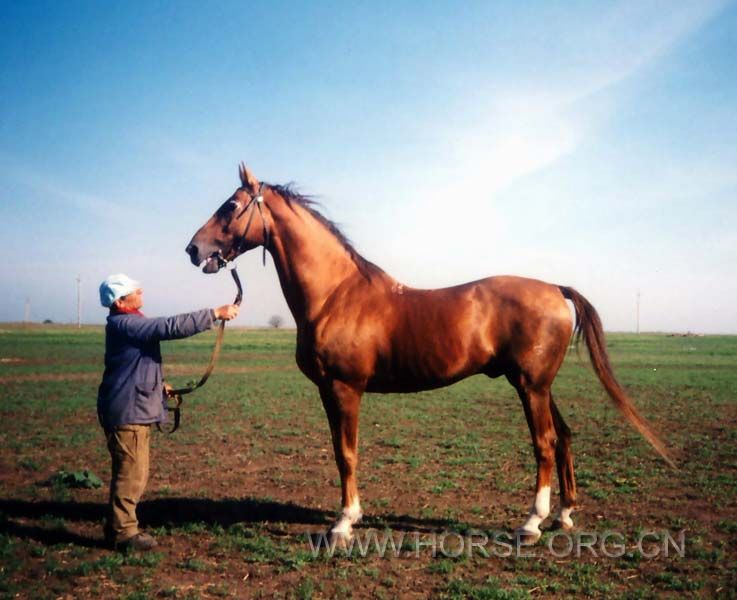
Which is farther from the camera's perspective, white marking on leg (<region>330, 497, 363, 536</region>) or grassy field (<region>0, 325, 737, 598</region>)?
white marking on leg (<region>330, 497, 363, 536</region>)

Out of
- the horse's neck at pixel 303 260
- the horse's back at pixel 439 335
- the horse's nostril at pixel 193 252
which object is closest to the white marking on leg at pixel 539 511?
the horse's back at pixel 439 335

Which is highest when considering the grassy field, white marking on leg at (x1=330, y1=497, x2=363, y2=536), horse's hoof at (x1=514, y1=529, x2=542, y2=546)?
white marking on leg at (x1=330, y1=497, x2=363, y2=536)

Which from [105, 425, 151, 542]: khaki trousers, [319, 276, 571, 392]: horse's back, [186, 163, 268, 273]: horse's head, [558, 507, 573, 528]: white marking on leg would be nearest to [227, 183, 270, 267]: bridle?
[186, 163, 268, 273]: horse's head

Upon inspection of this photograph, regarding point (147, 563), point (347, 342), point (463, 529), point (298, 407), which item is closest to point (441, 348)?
point (347, 342)

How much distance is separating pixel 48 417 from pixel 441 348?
37.6ft

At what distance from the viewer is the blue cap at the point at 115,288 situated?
467cm

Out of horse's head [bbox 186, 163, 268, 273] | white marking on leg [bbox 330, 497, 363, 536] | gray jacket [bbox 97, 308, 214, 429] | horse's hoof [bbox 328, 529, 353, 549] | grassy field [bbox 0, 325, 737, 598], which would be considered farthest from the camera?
horse's head [bbox 186, 163, 268, 273]

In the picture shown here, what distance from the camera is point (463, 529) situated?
5188mm

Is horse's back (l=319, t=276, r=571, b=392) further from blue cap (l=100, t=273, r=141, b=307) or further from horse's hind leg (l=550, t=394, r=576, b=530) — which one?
blue cap (l=100, t=273, r=141, b=307)

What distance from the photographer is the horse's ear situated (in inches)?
197

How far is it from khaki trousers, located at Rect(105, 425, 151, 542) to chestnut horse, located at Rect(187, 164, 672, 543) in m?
1.61

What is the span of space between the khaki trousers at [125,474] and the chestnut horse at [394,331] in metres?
1.61

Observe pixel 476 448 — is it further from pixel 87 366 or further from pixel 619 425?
pixel 87 366

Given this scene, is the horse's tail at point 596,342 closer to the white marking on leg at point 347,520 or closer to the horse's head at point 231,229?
the white marking on leg at point 347,520
